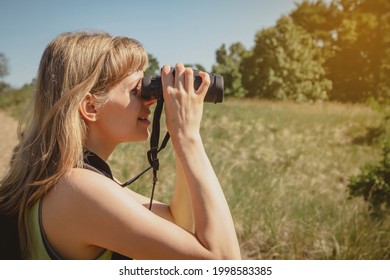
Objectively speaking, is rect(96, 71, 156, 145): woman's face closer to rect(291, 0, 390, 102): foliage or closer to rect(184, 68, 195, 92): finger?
rect(184, 68, 195, 92): finger

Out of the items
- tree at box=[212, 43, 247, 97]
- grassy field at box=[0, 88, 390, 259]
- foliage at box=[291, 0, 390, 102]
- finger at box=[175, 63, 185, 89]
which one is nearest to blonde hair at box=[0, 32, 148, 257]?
finger at box=[175, 63, 185, 89]

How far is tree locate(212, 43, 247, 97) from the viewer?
20.9 metres

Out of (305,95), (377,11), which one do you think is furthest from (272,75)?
(377,11)

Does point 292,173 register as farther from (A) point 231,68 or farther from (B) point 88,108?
(A) point 231,68

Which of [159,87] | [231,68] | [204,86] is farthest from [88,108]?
[231,68]

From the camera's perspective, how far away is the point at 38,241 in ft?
3.86

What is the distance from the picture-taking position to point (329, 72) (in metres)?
13.0

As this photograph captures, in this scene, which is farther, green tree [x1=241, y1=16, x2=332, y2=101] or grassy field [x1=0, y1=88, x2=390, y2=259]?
green tree [x1=241, y1=16, x2=332, y2=101]

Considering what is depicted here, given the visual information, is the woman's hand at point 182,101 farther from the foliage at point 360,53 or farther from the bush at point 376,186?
the foliage at point 360,53

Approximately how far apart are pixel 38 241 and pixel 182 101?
58cm

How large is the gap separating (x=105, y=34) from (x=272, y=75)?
1665 cm

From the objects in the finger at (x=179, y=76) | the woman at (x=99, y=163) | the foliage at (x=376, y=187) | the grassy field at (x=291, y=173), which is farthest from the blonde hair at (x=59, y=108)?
the foliage at (x=376, y=187)

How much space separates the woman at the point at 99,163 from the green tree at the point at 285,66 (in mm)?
11457

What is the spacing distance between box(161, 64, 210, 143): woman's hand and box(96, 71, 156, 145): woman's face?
0.30 ft
